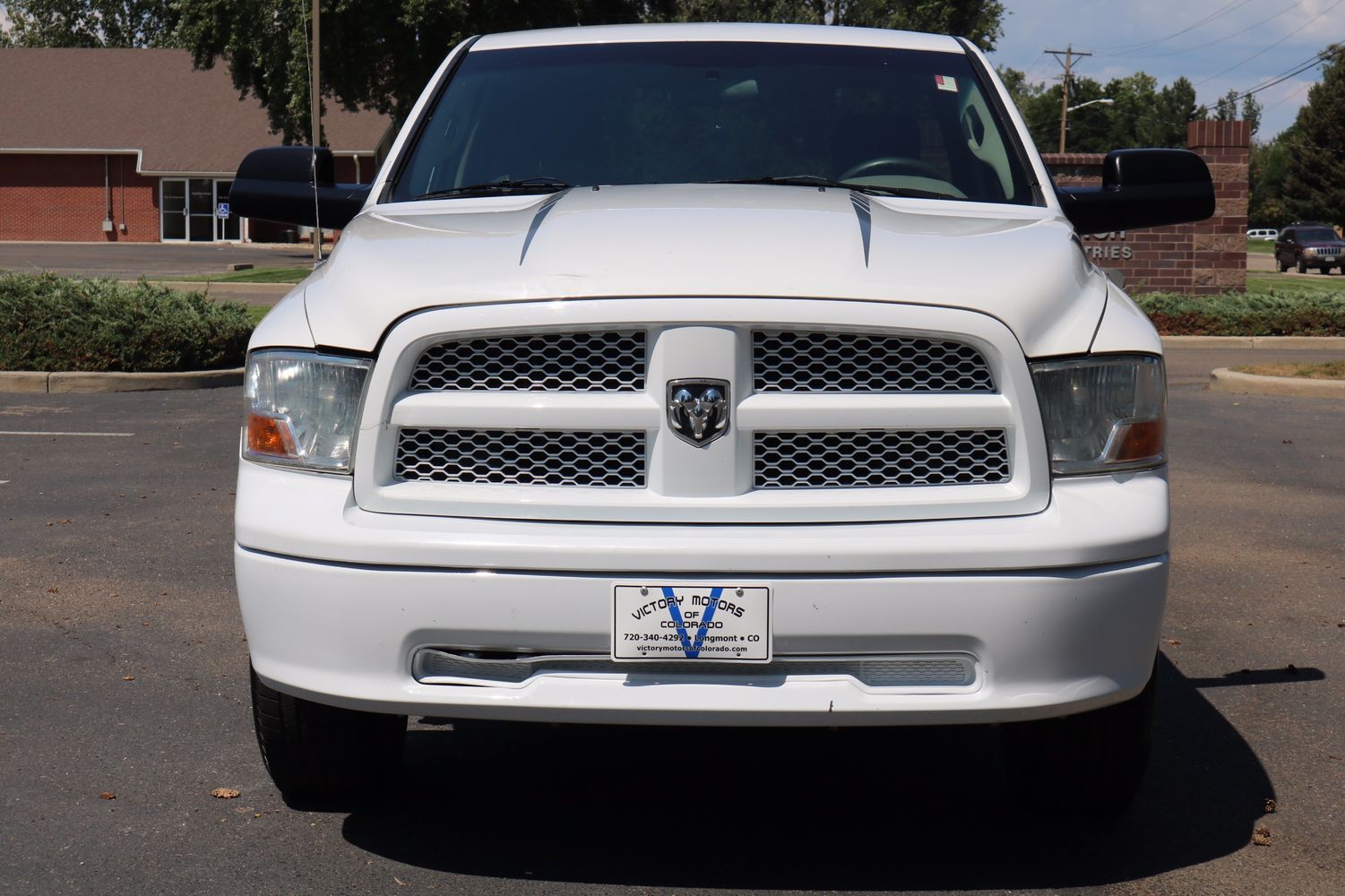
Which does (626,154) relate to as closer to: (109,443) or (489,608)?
(489,608)

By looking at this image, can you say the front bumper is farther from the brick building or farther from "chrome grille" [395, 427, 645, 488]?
the brick building

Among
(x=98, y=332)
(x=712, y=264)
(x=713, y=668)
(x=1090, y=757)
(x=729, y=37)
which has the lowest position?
(x=1090, y=757)

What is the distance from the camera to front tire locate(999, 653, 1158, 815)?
3779 millimetres

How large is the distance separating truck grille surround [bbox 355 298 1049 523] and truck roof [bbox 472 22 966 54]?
2153 mm

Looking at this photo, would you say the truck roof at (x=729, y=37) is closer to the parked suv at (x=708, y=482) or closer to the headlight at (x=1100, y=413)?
the parked suv at (x=708, y=482)

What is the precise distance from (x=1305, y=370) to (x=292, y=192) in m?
12.6

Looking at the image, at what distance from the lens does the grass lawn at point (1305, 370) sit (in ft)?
49.9

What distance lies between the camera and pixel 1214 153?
24266 millimetres

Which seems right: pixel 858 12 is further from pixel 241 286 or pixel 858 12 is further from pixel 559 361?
pixel 559 361

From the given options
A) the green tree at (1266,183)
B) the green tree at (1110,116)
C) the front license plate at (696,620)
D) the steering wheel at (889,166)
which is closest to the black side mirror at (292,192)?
the steering wheel at (889,166)

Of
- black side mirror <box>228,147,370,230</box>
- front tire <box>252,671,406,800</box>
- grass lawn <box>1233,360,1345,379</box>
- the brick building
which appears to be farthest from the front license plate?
the brick building

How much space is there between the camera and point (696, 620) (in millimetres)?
3322

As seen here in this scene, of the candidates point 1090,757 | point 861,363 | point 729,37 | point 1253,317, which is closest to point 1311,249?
point 1253,317

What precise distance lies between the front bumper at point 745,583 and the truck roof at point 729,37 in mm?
2331
